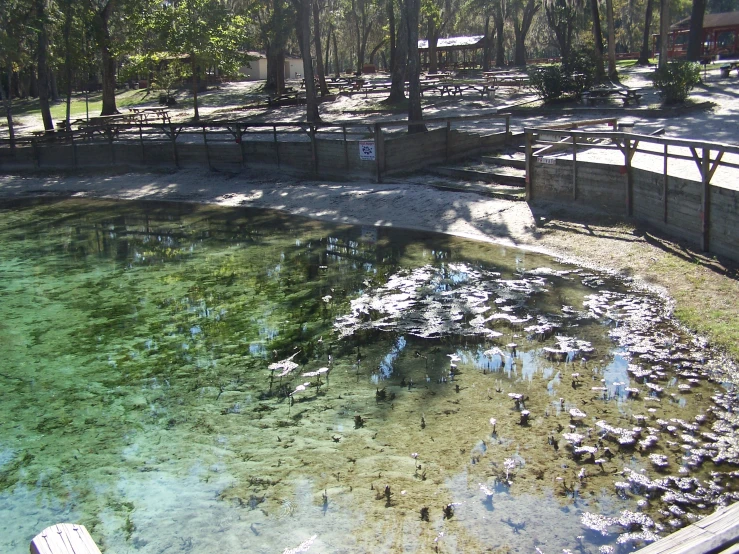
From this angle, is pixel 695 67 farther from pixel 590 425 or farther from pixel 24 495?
pixel 24 495

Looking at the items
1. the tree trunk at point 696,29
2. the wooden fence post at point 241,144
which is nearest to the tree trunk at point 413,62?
the wooden fence post at point 241,144

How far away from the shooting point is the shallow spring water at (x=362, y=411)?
Answer: 627cm

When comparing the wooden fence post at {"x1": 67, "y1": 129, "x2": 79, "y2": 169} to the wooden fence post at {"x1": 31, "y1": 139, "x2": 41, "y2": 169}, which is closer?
the wooden fence post at {"x1": 67, "y1": 129, "x2": 79, "y2": 169}

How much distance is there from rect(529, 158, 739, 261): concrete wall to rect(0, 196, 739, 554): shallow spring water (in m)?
1.92

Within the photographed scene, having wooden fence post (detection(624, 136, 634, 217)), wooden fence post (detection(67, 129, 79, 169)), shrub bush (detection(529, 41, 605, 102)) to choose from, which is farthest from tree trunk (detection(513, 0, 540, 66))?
wooden fence post (detection(624, 136, 634, 217))

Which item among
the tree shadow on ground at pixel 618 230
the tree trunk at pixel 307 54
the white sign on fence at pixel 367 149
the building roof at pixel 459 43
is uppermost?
the building roof at pixel 459 43

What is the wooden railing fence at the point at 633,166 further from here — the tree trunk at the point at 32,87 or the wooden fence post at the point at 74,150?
the tree trunk at the point at 32,87

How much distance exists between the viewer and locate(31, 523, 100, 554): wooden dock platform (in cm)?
248

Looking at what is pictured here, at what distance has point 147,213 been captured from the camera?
21.9 meters

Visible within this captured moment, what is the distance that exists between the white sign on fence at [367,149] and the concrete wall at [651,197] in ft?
18.3

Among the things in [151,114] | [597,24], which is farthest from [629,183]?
[151,114]

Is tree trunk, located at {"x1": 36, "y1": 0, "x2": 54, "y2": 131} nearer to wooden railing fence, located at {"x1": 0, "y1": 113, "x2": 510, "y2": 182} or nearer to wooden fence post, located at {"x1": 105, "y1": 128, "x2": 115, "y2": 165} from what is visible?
wooden railing fence, located at {"x1": 0, "y1": 113, "x2": 510, "y2": 182}

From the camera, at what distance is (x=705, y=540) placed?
2.90m

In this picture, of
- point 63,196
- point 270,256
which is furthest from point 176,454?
point 63,196
